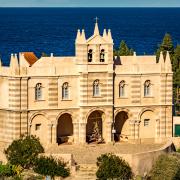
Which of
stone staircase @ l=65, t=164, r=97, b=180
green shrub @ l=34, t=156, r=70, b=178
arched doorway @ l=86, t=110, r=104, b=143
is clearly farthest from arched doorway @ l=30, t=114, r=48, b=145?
stone staircase @ l=65, t=164, r=97, b=180

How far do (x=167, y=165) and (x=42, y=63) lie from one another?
12453 mm

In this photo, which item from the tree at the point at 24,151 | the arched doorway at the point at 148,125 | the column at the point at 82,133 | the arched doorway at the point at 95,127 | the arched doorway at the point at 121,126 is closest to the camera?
the tree at the point at 24,151

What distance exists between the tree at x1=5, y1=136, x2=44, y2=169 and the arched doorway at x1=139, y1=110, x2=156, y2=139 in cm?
944

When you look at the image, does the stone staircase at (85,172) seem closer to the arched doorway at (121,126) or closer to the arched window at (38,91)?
the arched window at (38,91)

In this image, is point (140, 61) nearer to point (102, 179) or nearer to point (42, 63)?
point (42, 63)

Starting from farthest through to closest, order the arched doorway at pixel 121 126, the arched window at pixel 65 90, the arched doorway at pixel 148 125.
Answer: the arched doorway at pixel 121 126 < the arched doorway at pixel 148 125 < the arched window at pixel 65 90

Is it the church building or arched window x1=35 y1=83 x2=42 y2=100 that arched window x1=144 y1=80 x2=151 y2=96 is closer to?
the church building

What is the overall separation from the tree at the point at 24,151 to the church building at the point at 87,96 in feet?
7.77

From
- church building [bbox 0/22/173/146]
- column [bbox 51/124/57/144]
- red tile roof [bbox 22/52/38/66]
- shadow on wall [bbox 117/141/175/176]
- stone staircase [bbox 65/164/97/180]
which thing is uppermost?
red tile roof [bbox 22/52/38/66]

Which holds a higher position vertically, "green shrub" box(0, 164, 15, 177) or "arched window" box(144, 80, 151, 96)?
"arched window" box(144, 80, 151, 96)

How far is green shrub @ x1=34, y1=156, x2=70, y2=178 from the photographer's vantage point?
65.6 m

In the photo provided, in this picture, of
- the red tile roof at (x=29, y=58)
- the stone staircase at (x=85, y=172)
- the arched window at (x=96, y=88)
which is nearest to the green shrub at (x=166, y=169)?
the stone staircase at (x=85, y=172)

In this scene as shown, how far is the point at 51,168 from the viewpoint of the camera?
65688mm

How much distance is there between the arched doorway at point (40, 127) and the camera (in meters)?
71.6
